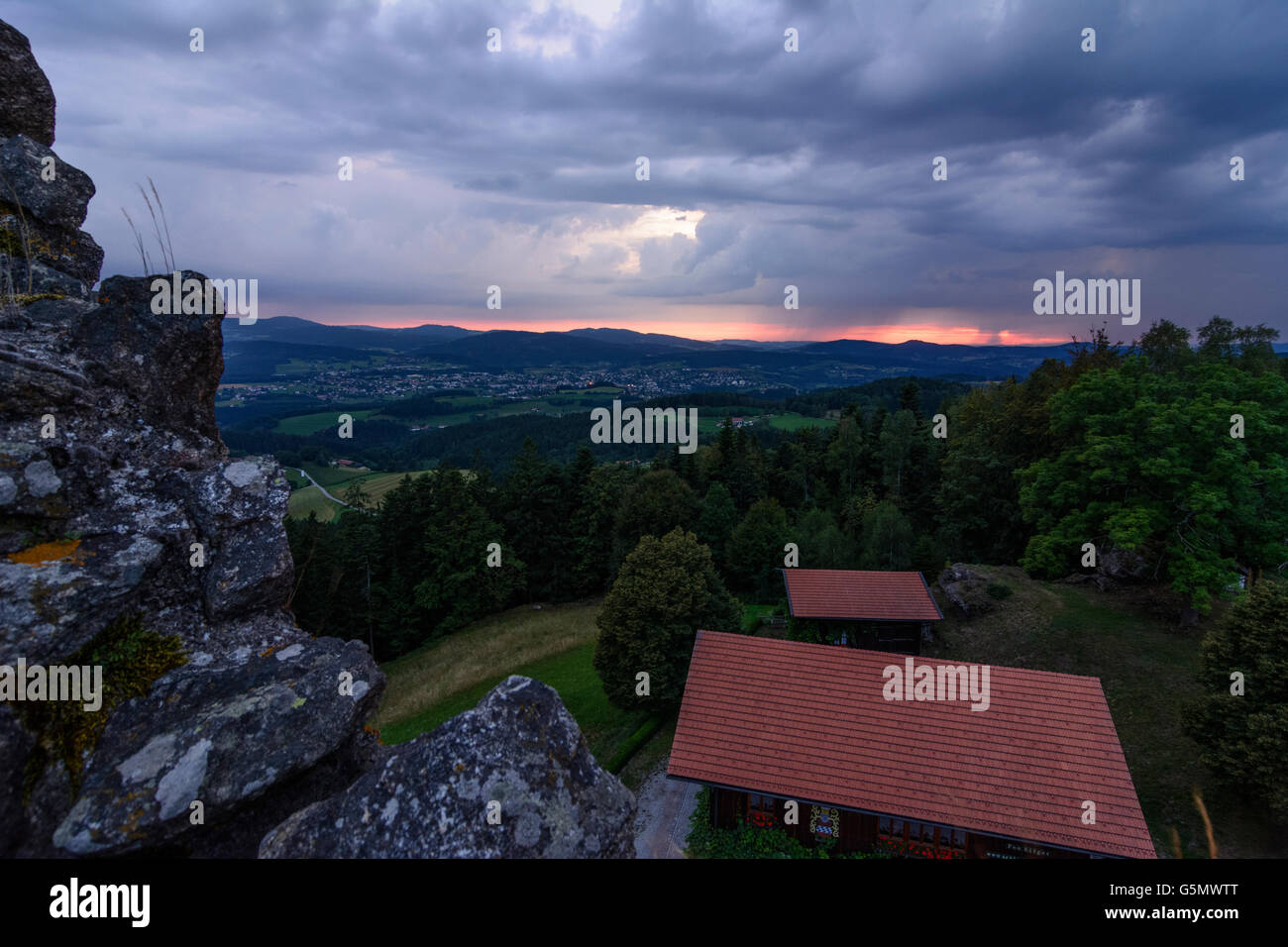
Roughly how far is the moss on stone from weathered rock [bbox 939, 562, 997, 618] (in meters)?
31.2

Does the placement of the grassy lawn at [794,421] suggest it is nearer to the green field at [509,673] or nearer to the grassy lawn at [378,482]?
the grassy lawn at [378,482]

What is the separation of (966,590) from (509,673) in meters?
23.5

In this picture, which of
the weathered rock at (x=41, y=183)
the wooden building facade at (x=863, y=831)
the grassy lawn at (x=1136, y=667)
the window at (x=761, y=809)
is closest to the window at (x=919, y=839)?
the wooden building facade at (x=863, y=831)

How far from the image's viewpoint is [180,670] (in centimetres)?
551

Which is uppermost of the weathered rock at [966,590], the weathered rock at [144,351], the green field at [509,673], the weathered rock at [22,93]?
the weathered rock at [22,93]

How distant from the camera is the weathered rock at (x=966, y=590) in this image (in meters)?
28.7

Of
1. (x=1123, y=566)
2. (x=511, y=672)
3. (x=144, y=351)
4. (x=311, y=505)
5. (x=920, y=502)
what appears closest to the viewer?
(x=144, y=351)

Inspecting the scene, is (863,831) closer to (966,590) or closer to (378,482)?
(966,590)

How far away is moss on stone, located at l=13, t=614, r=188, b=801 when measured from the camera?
461 cm

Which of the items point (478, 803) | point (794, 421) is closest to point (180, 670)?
point (478, 803)

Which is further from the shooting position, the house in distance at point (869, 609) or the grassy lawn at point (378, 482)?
the grassy lawn at point (378, 482)

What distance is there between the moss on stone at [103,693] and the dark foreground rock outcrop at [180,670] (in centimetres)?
1

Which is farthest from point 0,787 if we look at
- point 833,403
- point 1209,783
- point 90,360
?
point 833,403

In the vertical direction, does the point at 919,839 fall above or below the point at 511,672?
above
